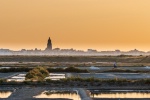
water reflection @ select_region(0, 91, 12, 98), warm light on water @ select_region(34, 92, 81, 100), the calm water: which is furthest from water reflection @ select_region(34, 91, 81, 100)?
water reflection @ select_region(0, 91, 12, 98)

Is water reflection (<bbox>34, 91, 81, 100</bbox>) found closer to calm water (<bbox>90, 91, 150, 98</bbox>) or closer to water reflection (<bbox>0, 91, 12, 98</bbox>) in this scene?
calm water (<bbox>90, 91, 150, 98</bbox>)

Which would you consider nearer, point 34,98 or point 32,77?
point 34,98

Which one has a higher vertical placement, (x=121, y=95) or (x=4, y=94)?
(x=4, y=94)

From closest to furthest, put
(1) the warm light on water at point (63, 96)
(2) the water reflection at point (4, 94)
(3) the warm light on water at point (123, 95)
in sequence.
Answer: (1) the warm light on water at point (63, 96)
(3) the warm light on water at point (123, 95)
(2) the water reflection at point (4, 94)

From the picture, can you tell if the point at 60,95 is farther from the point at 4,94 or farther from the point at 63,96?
the point at 4,94

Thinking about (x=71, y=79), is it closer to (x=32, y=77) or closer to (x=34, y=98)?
(x=32, y=77)

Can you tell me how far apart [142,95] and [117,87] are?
469cm

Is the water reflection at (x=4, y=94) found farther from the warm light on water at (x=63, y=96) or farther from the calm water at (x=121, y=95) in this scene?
the calm water at (x=121, y=95)

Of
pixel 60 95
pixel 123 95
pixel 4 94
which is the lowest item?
pixel 123 95

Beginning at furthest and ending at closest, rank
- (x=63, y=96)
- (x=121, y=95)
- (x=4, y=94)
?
(x=4, y=94) < (x=121, y=95) < (x=63, y=96)

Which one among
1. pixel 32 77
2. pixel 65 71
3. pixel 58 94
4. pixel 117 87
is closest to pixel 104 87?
pixel 117 87

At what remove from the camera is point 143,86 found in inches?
1211

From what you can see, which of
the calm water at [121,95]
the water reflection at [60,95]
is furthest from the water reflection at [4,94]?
the calm water at [121,95]

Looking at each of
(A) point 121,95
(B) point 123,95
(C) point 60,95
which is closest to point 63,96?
(C) point 60,95
